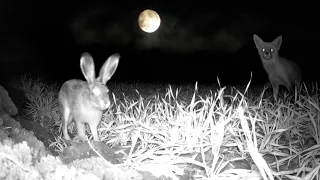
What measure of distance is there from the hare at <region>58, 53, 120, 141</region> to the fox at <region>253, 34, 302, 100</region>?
3651mm

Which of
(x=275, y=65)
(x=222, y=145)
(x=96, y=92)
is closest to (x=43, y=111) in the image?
(x=96, y=92)

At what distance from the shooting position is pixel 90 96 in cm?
275

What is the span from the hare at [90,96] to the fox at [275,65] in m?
3.65

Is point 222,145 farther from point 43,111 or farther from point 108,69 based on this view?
point 43,111

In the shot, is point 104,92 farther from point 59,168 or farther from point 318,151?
point 318,151

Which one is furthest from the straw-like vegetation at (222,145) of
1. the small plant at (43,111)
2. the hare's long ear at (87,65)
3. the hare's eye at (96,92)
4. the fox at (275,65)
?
the fox at (275,65)

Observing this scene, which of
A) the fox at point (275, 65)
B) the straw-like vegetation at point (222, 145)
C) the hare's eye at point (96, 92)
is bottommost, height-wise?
the straw-like vegetation at point (222, 145)

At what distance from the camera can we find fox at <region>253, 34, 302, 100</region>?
5.74 m

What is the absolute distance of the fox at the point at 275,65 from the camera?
5.74m

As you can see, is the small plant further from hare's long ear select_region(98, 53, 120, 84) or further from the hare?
hare's long ear select_region(98, 53, 120, 84)

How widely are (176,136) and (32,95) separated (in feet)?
11.3

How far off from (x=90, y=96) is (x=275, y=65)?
429cm

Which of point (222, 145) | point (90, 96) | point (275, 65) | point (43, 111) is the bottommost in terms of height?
point (222, 145)

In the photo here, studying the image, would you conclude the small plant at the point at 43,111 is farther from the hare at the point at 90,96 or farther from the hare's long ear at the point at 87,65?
the hare's long ear at the point at 87,65
